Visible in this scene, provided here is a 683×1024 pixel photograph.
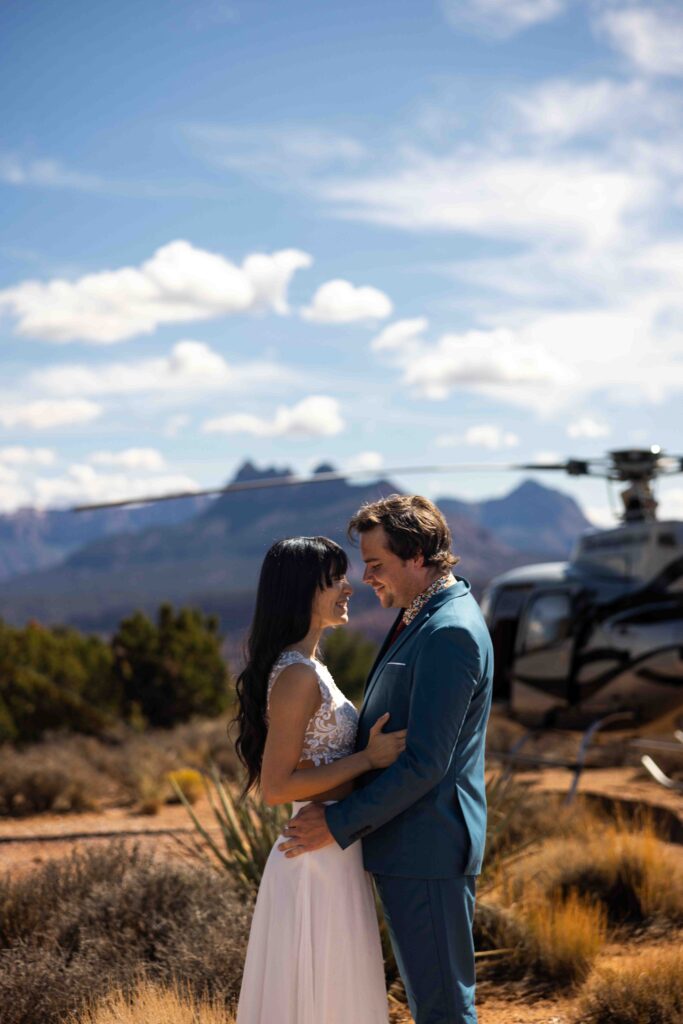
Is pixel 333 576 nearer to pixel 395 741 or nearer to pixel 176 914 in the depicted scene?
pixel 395 741

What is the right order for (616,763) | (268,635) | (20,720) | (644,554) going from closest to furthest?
1. (268,635)
2. (644,554)
3. (616,763)
4. (20,720)

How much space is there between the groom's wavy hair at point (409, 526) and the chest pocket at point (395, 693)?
0.33 meters

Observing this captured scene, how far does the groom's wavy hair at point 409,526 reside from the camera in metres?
3.05

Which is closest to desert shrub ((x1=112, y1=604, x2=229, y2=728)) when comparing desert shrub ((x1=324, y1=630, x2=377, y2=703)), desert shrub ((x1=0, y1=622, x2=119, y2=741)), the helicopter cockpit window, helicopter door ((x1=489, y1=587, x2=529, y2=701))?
desert shrub ((x1=0, y1=622, x2=119, y2=741))

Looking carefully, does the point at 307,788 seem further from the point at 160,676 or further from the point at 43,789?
the point at 160,676

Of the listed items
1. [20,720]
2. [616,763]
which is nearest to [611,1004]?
[616,763]

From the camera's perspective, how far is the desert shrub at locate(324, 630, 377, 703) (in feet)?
70.9

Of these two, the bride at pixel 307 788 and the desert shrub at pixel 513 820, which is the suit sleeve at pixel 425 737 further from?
the desert shrub at pixel 513 820

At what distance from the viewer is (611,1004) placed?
14.7 ft

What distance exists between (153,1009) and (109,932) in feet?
3.94

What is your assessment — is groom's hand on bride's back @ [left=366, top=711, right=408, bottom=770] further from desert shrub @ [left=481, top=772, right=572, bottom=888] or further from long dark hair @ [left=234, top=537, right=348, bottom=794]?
desert shrub @ [left=481, top=772, right=572, bottom=888]

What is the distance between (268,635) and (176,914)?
254cm

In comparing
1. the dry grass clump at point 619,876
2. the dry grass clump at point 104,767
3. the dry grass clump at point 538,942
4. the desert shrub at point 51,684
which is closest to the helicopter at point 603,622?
the dry grass clump at point 619,876

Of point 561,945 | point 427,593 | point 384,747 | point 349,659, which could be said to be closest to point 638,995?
point 561,945
